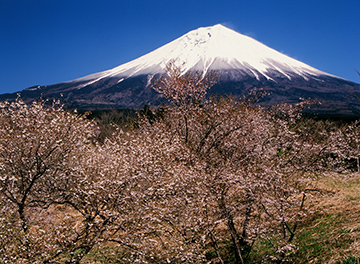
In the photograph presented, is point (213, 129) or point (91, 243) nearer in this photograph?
point (91, 243)

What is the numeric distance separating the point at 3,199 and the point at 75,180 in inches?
73.0

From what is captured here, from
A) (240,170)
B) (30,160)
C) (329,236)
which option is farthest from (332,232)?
(30,160)

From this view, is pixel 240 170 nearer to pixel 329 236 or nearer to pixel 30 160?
pixel 329 236

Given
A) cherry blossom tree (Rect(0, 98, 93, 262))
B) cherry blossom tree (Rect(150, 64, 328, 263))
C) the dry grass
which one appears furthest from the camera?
cherry blossom tree (Rect(0, 98, 93, 262))

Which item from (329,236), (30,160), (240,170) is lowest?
(329,236)

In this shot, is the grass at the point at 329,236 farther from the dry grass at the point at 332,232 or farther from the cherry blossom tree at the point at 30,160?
the cherry blossom tree at the point at 30,160

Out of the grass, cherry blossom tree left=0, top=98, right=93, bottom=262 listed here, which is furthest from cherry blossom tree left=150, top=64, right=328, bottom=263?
cherry blossom tree left=0, top=98, right=93, bottom=262

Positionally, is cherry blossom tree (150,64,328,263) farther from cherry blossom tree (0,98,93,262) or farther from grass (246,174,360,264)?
cherry blossom tree (0,98,93,262)

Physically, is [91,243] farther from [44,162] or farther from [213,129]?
[213,129]

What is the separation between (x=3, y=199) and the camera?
690cm

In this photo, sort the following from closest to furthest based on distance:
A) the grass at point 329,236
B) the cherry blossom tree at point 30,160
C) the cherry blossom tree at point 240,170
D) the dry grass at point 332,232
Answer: the grass at point 329,236
the dry grass at point 332,232
the cherry blossom tree at point 240,170
the cherry blossom tree at point 30,160

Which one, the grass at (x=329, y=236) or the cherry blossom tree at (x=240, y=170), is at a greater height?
the cherry blossom tree at (x=240, y=170)

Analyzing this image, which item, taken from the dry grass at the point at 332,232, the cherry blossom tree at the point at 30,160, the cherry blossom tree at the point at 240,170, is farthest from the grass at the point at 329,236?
the cherry blossom tree at the point at 30,160

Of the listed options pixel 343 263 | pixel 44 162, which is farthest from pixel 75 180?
pixel 343 263
